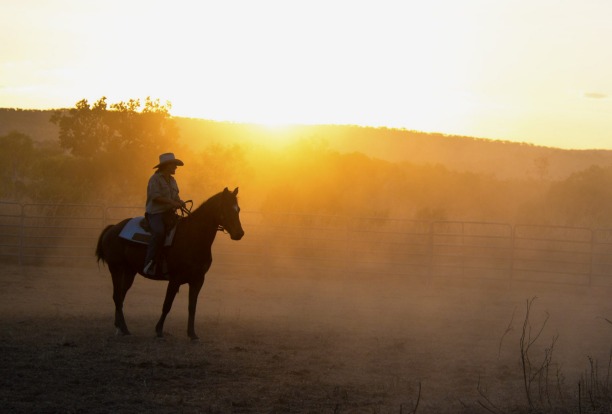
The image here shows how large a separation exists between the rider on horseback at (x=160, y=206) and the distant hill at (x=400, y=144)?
6470 cm

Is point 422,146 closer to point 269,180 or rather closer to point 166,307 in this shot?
point 269,180

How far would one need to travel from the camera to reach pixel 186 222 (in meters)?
10.8

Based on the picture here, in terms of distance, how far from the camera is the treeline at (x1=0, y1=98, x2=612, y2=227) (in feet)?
105

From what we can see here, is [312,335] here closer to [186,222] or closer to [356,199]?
[186,222]

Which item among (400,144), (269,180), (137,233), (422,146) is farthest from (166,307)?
(400,144)

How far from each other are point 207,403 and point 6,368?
236cm

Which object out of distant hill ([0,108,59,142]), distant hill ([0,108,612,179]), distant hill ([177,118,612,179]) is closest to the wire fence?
distant hill ([0,108,612,179])

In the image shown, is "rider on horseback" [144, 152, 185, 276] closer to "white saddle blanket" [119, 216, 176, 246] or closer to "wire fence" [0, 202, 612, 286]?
"white saddle blanket" [119, 216, 176, 246]

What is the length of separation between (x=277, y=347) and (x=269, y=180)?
29250 mm

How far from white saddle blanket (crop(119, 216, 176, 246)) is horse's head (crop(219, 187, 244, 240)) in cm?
70

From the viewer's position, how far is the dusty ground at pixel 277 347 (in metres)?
7.45

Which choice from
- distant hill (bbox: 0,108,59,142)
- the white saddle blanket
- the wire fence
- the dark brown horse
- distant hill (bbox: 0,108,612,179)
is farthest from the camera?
distant hill (bbox: 0,108,612,179)

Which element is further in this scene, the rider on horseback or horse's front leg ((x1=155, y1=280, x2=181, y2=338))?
horse's front leg ((x1=155, y1=280, x2=181, y2=338))

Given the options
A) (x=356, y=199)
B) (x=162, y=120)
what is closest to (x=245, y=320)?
(x=162, y=120)
